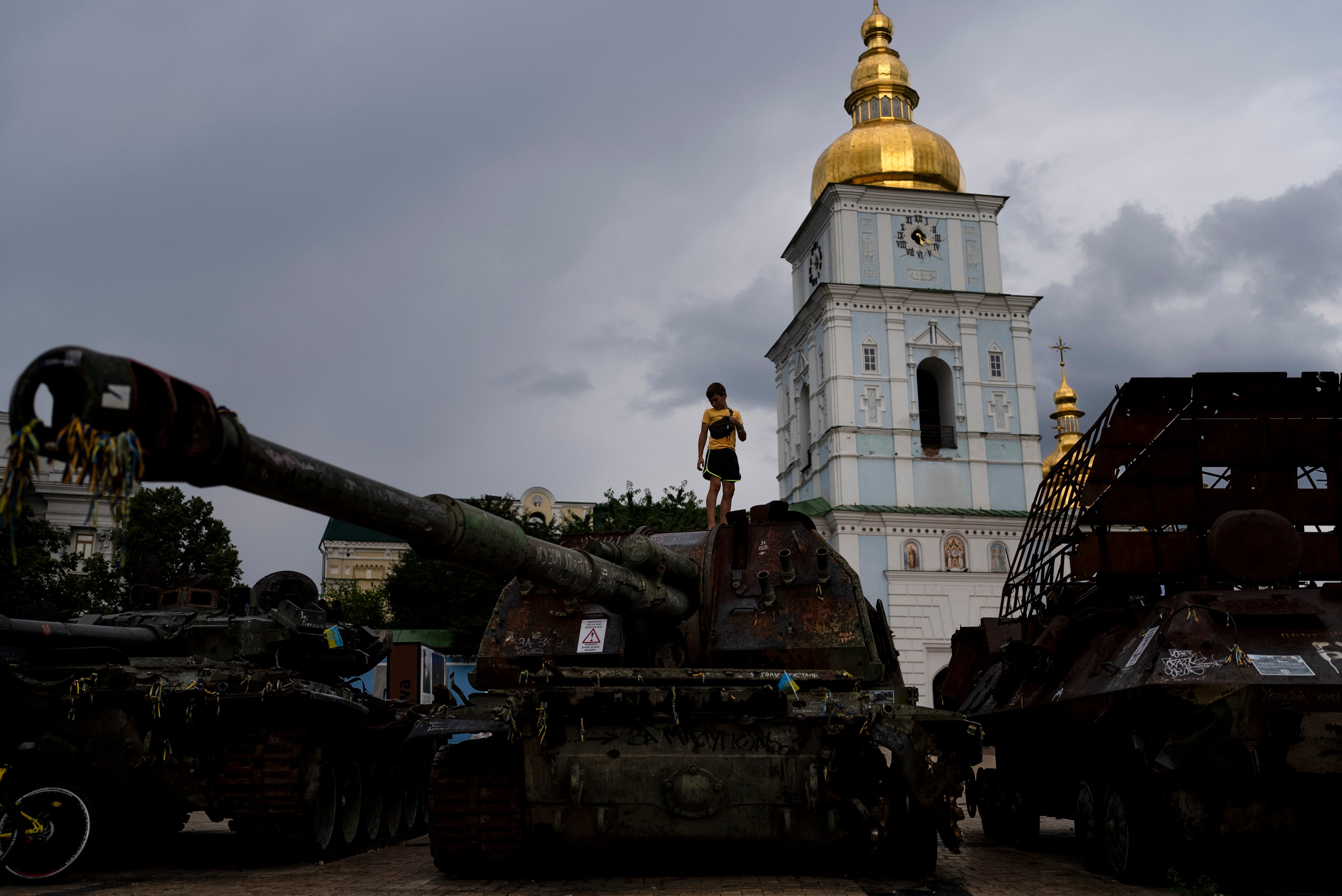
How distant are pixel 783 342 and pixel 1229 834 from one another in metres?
37.3

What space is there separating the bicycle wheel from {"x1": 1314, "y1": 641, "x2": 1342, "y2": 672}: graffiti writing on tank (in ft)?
27.4

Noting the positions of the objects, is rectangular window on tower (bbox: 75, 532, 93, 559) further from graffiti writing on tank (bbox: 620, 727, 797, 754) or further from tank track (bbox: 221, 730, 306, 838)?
graffiti writing on tank (bbox: 620, 727, 797, 754)

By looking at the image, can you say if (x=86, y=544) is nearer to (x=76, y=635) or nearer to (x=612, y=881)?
(x=76, y=635)

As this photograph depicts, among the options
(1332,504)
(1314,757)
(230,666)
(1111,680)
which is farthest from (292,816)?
(1332,504)

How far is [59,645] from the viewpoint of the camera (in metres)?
9.58

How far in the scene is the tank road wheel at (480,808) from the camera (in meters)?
7.61

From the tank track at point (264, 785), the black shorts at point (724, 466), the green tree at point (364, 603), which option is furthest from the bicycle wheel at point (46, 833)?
the green tree at point (364, 603)

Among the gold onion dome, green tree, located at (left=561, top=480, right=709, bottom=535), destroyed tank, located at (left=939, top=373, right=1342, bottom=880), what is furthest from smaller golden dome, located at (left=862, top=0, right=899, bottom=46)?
destroyed tank, located at (left=939, top=373, right=1342, bottom=880)

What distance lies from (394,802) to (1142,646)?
762cm

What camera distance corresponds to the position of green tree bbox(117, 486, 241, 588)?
28.9 metres

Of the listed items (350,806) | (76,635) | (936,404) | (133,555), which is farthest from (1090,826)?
(936,404)

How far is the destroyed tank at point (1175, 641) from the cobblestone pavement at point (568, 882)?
0.49 meters

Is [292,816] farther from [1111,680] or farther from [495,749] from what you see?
[1111,680]

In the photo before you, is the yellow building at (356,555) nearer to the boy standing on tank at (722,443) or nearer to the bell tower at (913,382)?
the bell tower at (913,382)
